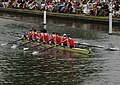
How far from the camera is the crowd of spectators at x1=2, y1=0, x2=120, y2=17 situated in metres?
42.9

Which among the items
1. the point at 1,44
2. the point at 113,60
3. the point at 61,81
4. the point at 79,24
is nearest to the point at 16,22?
the point at 79,24

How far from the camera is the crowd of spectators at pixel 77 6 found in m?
42.9

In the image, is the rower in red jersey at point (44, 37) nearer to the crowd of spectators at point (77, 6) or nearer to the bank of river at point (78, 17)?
the bank of river at point (78, 17)

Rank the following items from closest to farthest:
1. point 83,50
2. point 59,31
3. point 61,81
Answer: point 61,81 → point 83,50 → point 59,31

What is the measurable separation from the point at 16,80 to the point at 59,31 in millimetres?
18356

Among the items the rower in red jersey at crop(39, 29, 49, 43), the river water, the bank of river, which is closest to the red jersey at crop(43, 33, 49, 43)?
the rower in red jersey at crop(39, 29, 49, 43)

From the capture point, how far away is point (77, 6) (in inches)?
1865

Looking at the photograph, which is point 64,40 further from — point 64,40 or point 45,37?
point 45,37

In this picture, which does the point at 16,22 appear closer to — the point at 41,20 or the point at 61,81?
the point at 41,20

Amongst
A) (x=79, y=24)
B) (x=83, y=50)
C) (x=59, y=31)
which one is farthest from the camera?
(x=79, y=24)

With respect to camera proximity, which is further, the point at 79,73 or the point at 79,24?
the point at 79,24

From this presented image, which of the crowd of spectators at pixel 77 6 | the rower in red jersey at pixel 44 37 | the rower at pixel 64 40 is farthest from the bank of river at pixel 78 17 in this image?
the rower at pixel 64 40

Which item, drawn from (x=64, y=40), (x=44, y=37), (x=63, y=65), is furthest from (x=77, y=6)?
(x=63, y=65)

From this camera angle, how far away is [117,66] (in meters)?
24.4
